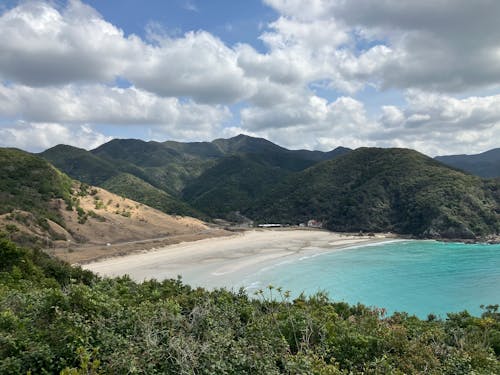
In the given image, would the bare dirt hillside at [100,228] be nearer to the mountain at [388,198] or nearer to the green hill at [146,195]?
the green hill at [146,195]

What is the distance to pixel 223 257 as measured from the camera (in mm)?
55594

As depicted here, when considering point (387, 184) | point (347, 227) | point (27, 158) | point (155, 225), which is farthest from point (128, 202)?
point (387, 184)

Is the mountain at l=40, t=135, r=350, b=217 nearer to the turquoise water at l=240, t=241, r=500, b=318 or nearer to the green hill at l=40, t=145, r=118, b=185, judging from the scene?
the green hill at l=40, t=145, r=118, b=185

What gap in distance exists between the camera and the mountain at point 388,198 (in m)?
84.1

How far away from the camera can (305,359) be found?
6297 mm

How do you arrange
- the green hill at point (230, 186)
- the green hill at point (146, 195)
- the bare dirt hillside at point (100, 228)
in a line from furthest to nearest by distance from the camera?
the green hill at point (230, 186), the green hill at point (146, 195), the bare dirt hillside at point (100, 228)

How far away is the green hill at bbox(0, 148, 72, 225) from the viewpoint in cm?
5494

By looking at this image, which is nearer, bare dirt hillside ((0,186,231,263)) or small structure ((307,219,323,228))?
bare dirt hillside ((0,186,231,263))

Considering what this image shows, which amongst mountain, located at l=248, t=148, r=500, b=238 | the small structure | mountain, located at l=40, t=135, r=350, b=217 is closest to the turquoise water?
mountain, located at l=248, t=148, r=500, b=238

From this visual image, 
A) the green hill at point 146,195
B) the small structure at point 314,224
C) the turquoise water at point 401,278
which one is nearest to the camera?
the turquoise water at point 401,278

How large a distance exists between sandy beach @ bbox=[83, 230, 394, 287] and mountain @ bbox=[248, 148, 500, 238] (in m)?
10.9

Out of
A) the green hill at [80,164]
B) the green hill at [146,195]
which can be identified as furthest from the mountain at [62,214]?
the green hill at [80,164]

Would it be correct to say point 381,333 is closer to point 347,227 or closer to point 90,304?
point 90,304

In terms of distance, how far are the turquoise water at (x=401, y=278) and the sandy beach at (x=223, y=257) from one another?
3.81 meters
